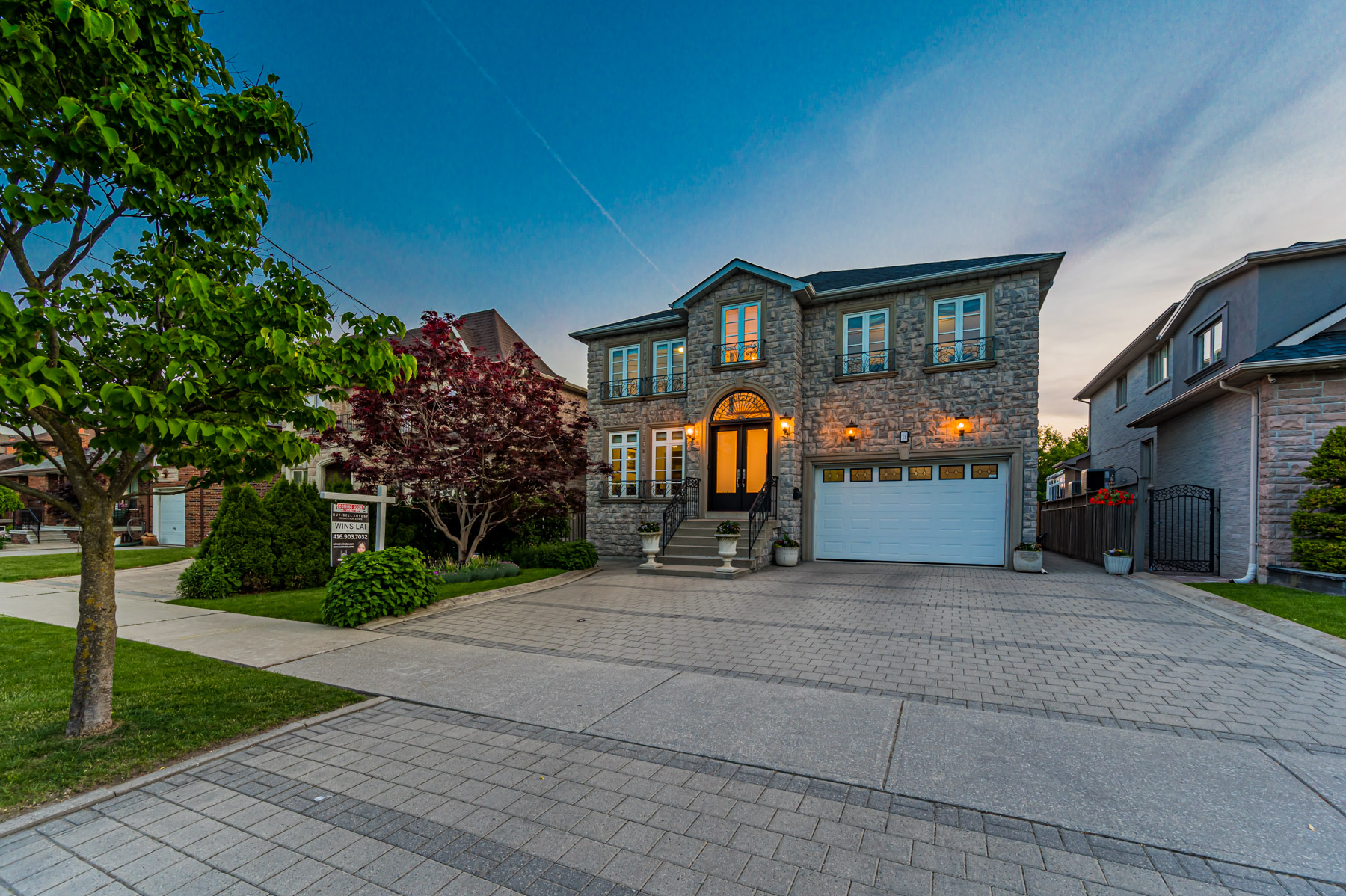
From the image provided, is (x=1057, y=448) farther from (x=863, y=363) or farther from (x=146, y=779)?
(x=146, y=779)

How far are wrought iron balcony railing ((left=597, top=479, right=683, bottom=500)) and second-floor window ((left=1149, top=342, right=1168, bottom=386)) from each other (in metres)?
14.3

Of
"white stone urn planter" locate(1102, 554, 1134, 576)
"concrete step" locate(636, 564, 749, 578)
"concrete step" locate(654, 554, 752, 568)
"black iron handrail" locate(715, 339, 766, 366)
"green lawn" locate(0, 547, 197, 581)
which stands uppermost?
"black iron handrail" locate(715, 339, 766, 366)

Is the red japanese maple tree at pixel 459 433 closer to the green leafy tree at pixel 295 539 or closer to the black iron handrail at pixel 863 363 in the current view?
the green leafy tree at pixel 295 539

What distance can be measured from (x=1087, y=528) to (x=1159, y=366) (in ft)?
19.3

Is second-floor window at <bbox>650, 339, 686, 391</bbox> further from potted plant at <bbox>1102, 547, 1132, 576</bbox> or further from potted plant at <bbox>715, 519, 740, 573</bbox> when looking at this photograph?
potted plant at <bbox>1102, 547, 1132, 576</bbox>

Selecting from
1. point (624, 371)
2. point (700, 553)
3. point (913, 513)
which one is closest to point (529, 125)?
point (624, 371)

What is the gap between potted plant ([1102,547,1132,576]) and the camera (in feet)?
37.8

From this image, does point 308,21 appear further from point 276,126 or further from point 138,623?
point 138,623

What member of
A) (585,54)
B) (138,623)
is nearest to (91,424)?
(138,623)

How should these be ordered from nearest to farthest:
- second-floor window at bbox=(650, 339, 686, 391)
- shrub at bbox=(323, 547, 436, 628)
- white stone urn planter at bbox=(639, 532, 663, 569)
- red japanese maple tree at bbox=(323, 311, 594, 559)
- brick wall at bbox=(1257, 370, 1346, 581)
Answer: shrub at bbox=(323, 547, 436, 628) → brick wall at bbox=(1257, 370, 1346, 581) → red japanese maple tree at bbox=(323, 311, 594, 559) → white stone urn planter at bbox=(639, 532, 663, 569) → second-floor window at bbox=(650, 339, 686, 391)

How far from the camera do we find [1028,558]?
11594mm

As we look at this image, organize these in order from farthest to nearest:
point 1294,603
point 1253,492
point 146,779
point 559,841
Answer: point 1253,492
point 1294,603
point 146,779
point 559,841

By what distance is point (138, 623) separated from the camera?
23.0 feet

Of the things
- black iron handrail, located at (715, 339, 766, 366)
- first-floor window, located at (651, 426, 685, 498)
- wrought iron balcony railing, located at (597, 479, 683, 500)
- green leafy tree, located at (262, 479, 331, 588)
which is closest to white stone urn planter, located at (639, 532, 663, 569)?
wrought iron balcony railing, located at (597, 479, 683, 500)
